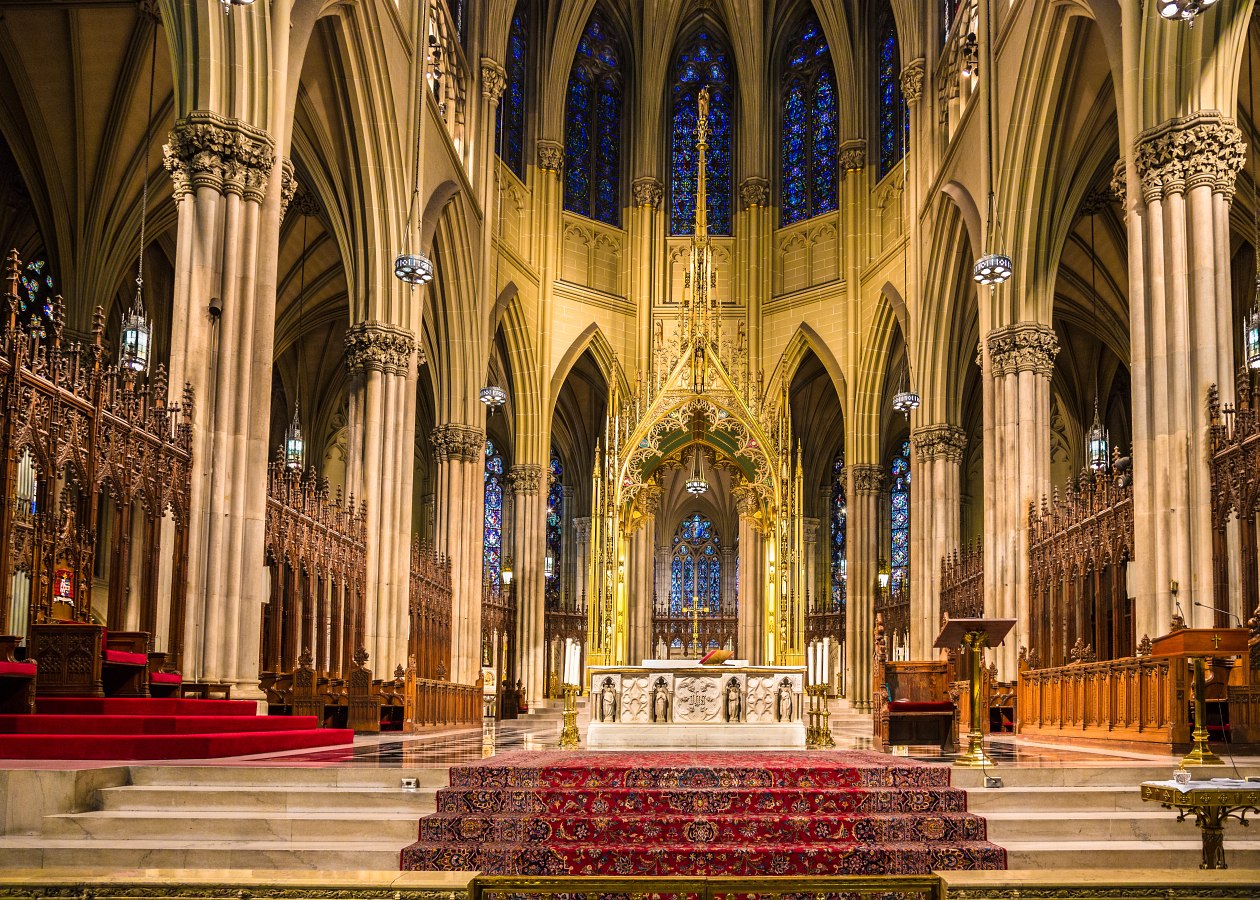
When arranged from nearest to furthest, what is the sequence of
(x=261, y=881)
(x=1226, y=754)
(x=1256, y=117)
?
(x=261, y=881) → (x=1226, y=754) → (x=1256, y=117)

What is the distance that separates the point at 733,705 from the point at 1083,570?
271 inches

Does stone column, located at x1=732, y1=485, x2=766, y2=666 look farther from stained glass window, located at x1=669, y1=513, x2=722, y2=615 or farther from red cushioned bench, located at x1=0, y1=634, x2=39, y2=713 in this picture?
red cushioned bench, located at x1=0, y1=634, x2=39, y2=713

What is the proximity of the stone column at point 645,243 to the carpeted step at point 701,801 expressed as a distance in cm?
2444

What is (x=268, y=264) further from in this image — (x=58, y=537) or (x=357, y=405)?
(x=357, y=405)

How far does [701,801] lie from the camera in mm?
8531

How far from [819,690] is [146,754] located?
7109 millimetres

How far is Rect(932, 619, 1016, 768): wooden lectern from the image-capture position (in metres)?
9.69

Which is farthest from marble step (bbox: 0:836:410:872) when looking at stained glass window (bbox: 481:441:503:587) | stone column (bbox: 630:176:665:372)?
stained glass window (bbox: 481:441:503:587)

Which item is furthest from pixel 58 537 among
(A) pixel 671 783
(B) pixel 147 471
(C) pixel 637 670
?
(A) pixel 671 783

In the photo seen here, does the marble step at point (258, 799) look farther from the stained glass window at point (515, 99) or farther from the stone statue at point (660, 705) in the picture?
the stained glass window at point (515, 99)

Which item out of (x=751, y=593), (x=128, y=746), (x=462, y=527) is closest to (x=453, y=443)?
(x=462, y=527)

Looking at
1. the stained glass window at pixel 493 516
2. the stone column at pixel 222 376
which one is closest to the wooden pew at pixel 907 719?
the stone column at pixel 222 376

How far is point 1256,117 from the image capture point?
66.7 ft

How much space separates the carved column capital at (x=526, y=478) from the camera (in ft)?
102
